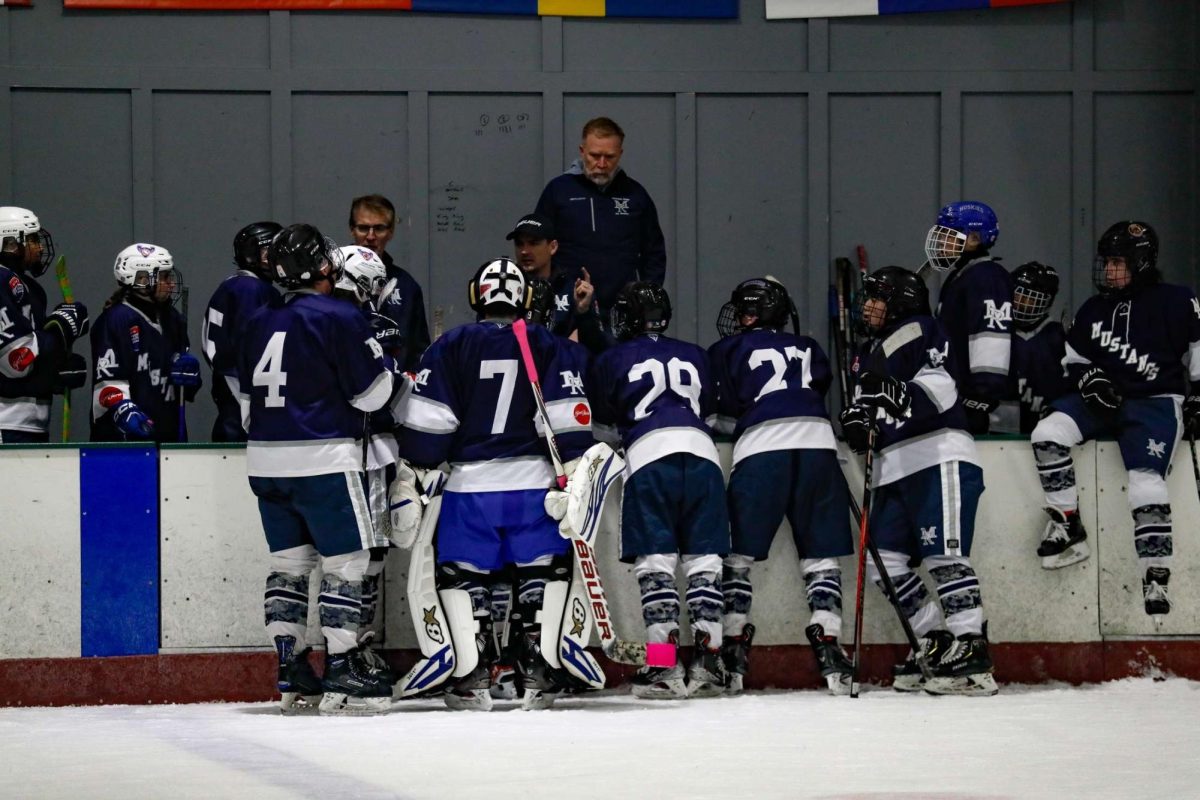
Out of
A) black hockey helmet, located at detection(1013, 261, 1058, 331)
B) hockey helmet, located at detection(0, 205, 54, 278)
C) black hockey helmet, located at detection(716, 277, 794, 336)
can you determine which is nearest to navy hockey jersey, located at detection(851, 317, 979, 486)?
black hockey helmet, located at detection(716, 277, 794, 336)

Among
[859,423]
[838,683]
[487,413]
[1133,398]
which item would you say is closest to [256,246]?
[487,413]

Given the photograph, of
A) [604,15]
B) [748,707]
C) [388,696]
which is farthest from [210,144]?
[748,707]

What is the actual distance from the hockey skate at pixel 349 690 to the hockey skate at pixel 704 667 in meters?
1.06

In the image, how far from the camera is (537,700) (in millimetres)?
5875

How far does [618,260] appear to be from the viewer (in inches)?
297

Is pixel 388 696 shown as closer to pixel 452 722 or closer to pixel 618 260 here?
pixel 452 722

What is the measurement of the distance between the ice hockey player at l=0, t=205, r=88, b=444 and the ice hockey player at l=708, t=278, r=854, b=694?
8.64 feet

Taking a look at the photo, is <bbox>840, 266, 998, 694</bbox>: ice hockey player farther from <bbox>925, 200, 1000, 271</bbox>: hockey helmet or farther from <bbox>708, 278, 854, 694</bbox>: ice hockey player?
<bbox>925, 200, 1000, 271</bbox>: hockey helmet

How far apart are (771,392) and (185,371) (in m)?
2.31

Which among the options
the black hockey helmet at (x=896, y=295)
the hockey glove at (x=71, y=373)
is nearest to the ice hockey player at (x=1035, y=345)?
the black hockey helmet at (x=896, y=295)

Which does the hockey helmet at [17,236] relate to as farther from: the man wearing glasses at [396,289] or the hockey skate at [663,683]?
the hockey skate at [663,683]

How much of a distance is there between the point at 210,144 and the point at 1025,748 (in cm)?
532

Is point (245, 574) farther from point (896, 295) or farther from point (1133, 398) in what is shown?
point (1133, 398)

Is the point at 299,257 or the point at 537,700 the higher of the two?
the point at 299,257
